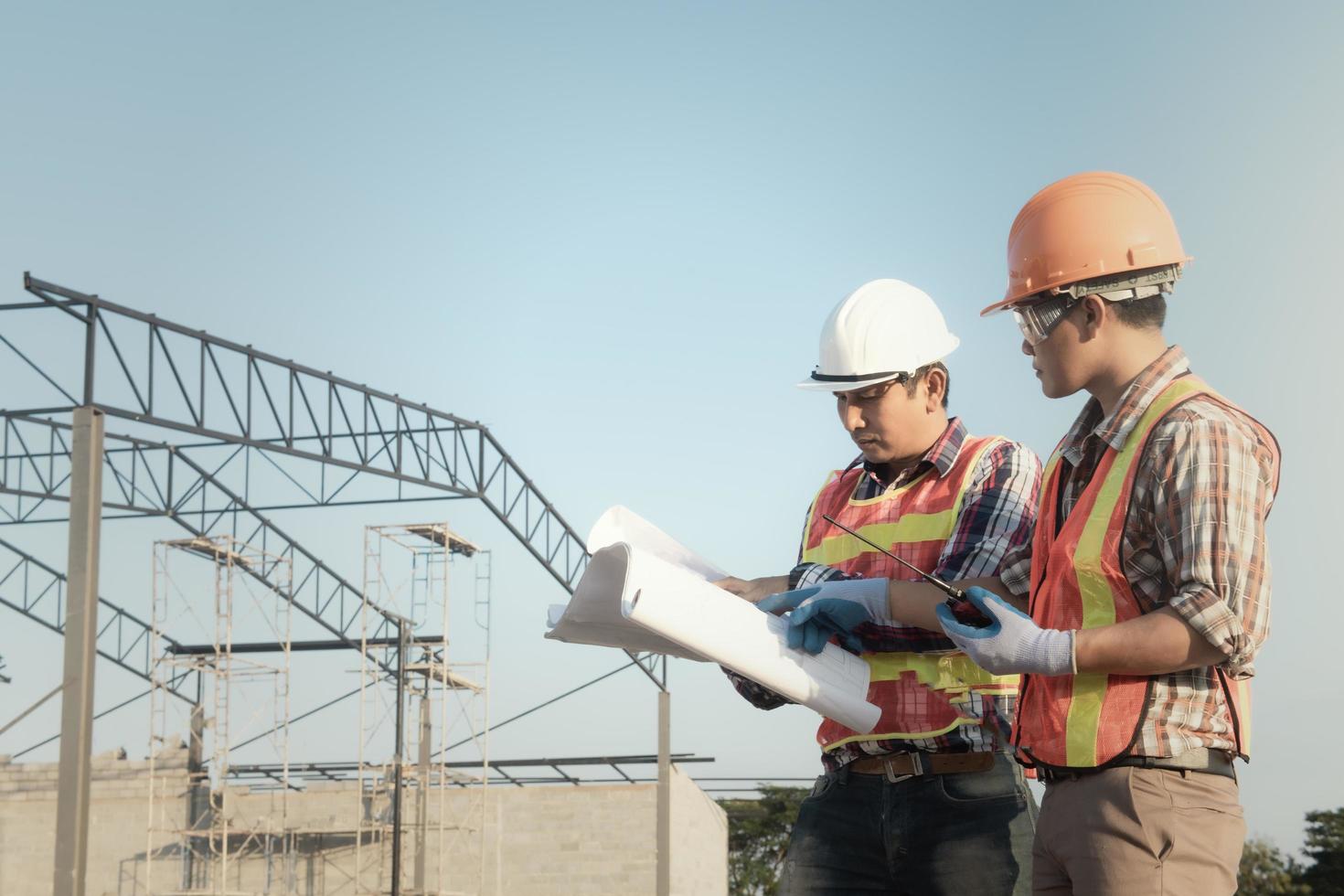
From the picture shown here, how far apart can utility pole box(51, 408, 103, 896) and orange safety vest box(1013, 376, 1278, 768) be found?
10172mm

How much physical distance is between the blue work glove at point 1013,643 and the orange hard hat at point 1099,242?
0.64 metres

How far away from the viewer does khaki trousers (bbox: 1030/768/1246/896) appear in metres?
2.58

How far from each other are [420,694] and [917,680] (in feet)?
91.5

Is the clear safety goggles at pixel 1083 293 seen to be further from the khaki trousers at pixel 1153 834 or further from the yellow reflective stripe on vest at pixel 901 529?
the khaki trousers at pixel 1153 834

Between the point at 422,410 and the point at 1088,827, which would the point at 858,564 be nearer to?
the point at 1088,827

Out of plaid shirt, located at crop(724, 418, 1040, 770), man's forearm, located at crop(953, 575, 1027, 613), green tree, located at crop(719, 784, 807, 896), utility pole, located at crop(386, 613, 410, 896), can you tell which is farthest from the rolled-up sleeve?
green tree, located at crop(719, 784, 807, 896)

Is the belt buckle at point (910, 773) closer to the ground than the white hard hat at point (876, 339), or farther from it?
closer to the ground

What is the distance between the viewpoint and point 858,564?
377 centimetres

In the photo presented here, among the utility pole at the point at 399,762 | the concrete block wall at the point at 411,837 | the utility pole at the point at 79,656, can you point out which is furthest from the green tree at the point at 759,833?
the utility pole at the point at 79,656

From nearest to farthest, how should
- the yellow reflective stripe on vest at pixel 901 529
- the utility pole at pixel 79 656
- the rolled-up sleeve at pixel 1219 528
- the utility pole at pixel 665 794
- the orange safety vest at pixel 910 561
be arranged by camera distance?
the rolled-up sleeve at pixel 1219 528 < the orange safety vest at pixel 910 561 < the yellow reflective stripe on vest at pixel 901 529 < the utility pole at pixel 79 656 < the utility pole at pixel 665 794

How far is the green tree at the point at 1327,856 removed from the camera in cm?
2600

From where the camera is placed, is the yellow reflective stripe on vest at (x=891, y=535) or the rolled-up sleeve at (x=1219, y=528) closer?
the rolled-up sleeve at (x=1219, y=528)

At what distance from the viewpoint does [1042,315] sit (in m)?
2.97

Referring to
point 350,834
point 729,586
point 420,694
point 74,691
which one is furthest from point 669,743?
point 729,586
